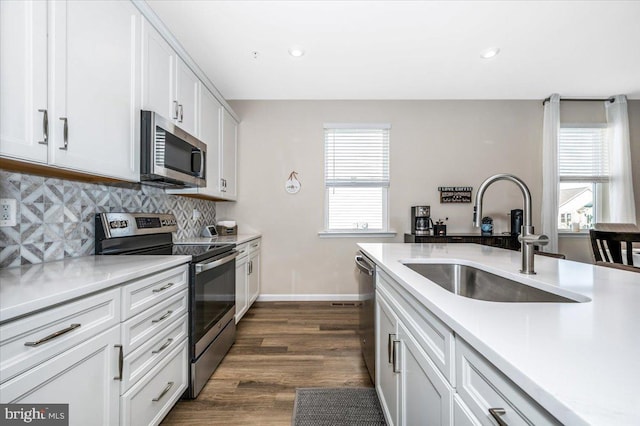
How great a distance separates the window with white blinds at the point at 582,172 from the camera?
3750mm

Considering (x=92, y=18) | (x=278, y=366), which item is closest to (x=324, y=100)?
(x=92, y=18)

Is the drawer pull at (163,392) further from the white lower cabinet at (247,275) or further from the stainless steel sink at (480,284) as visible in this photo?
the stainless steel sink at (480,284)

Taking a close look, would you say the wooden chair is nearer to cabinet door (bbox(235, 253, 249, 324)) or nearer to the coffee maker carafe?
the coffee maker carafe

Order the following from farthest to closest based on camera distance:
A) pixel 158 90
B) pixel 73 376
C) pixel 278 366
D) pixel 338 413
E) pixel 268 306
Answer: pixel 268 306
pixel 278 366
pixel 158 90
pixel 338 413
pixel 73 376

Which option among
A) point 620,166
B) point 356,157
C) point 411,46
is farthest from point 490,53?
point 620,166

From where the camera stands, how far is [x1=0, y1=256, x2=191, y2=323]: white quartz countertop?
0.78 metres

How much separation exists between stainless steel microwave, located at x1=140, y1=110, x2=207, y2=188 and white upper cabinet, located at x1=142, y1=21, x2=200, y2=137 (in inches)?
5.1

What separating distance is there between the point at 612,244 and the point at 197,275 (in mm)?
2999

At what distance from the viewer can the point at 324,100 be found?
12.3 ft

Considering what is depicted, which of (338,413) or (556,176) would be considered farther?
(556,176)

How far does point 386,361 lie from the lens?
1.42 metres

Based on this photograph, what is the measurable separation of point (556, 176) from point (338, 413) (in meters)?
3.92

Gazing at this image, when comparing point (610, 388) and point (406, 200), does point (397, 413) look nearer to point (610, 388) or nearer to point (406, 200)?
point (610, 388)

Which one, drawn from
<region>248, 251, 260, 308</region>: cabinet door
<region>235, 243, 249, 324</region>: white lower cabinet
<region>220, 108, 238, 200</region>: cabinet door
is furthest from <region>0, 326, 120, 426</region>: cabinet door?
<region>220, 108, 238, 200</region>: cabinet door
